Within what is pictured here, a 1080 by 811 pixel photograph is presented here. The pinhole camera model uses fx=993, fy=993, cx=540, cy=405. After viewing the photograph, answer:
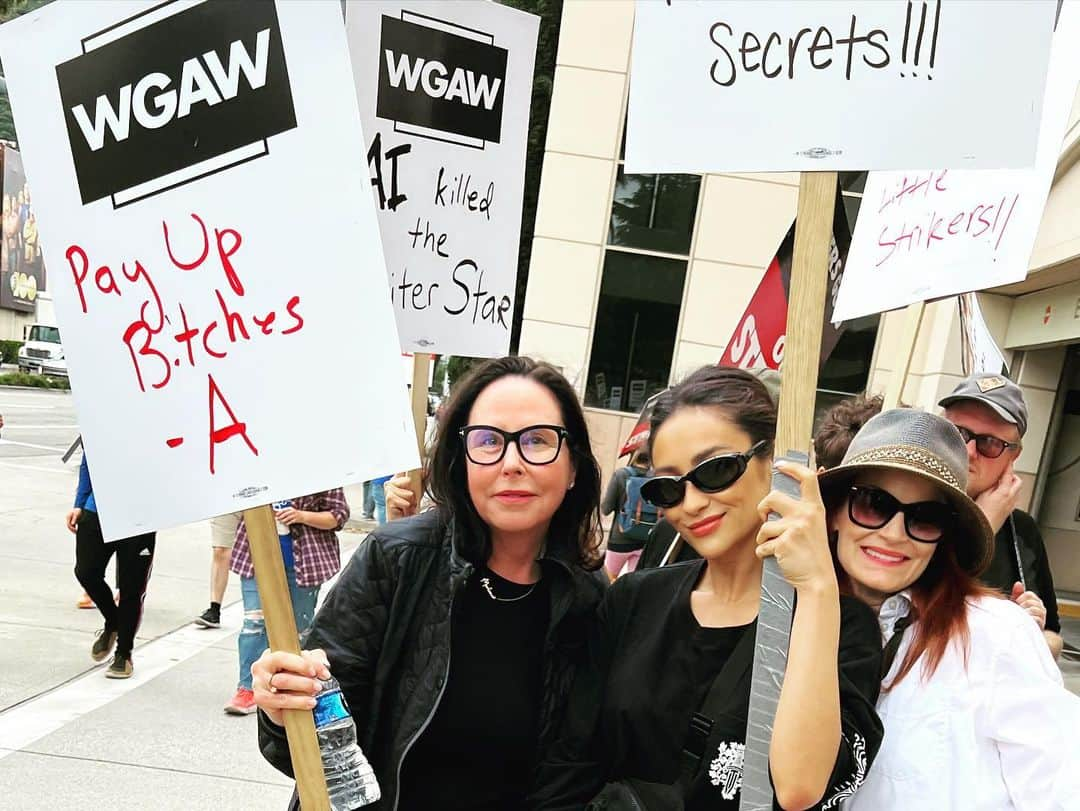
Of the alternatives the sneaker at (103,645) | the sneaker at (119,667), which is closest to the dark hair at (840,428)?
the sneaker at (119,667)

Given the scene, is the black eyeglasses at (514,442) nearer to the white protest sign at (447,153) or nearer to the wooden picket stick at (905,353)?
the white protest sign at (447,153)

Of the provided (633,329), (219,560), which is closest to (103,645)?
(219,560)

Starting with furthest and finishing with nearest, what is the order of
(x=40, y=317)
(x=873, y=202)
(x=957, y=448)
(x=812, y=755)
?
(x=40, y=317)
(x=873, y=202)
(x=957, y=448)
(x=812, y=755)

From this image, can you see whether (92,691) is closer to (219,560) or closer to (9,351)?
(219,560)

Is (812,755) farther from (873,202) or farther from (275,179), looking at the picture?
(873,202)

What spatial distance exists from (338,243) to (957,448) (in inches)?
46.4

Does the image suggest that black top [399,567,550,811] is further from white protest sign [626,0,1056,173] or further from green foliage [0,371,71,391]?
green foliage [0,371,71,391]

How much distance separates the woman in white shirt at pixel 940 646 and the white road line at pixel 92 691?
409 centimetres

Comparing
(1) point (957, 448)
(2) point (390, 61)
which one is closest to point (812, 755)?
(1) point (957, 448)

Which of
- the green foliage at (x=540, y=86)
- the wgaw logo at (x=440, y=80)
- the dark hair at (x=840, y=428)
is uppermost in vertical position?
the green foliage at (x=540, y=86)

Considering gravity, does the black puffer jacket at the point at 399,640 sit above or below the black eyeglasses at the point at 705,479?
below

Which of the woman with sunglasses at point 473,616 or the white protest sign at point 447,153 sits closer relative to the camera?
the woman with sunglasses at point 473,616

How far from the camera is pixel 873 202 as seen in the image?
3562 millimetres

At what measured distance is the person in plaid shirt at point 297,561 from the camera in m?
5.07
